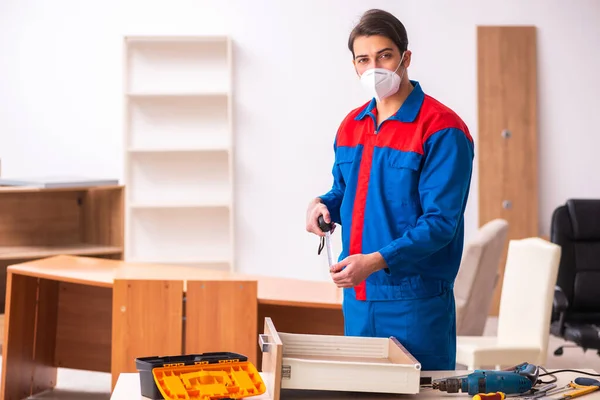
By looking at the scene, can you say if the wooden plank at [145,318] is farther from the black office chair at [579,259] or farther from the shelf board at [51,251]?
the black office chair at [579,259]

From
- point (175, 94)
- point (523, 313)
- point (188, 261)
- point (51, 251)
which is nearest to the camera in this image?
point (523, 313)

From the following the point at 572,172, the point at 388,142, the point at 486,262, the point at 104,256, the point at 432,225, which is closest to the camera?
the point at 432,225

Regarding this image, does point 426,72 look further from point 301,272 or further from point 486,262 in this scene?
point 486,262

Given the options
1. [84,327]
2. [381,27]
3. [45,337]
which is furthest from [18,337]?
[381,27]

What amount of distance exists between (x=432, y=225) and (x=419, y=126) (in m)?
0.26

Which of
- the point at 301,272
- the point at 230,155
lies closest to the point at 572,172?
the point at 301,272

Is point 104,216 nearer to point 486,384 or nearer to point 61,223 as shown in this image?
point 61,223

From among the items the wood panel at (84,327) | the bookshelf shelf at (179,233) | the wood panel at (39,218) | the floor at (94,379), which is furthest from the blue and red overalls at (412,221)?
the bookshelf shelf at (179,233)

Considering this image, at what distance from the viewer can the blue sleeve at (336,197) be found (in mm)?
2166

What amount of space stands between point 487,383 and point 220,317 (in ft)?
4.78

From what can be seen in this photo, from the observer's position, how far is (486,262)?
3.83 m

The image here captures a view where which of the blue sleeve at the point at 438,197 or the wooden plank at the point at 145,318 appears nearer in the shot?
the blue sleeve at the point at 438,197

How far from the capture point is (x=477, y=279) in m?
3.80

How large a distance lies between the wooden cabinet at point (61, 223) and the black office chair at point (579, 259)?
243 centimetres
